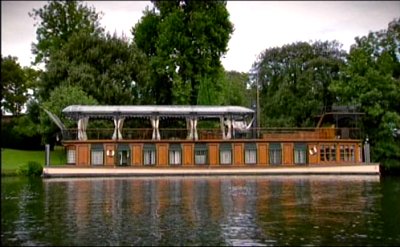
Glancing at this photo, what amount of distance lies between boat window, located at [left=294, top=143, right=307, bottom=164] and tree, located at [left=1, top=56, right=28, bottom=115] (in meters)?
32.6

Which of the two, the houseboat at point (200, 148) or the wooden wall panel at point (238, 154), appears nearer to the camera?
the houseboat at point (200, 148)

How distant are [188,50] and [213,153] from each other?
1432cm

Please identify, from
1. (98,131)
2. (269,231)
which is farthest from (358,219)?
(98,131)

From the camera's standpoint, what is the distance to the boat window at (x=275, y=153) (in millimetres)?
52281

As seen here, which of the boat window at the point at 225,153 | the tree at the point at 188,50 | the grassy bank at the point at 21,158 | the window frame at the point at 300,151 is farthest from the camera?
the tree at the point at 188,50

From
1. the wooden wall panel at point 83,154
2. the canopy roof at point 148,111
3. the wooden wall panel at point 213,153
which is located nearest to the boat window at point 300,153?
the canopy roof at point 148,111

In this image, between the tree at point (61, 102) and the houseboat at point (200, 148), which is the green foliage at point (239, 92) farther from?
the tree at point (61, 102)

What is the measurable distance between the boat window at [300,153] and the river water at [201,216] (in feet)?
57.8

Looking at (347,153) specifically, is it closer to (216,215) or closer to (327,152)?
(327,152)

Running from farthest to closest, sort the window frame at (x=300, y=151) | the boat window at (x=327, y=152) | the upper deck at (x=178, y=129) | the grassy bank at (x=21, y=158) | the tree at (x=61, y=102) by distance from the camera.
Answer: the tree at (x=61, y=102)
the boat window at (x=327, y=152)
the window frame at (x=300, y=151)
the upper deck at (x=178, y=129)
the grassy bank at (x=21, y=158)

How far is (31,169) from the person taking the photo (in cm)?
4941

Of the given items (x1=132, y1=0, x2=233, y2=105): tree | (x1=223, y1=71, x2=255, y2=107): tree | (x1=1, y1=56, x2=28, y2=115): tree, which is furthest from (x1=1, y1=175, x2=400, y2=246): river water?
(x1=223, y1=71, x2=255, y2=107): tree

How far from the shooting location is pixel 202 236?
60.0 ft

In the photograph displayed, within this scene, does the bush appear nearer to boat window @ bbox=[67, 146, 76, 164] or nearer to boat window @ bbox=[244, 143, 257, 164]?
boat window @ bbox=[67, 146, 76, 164]
